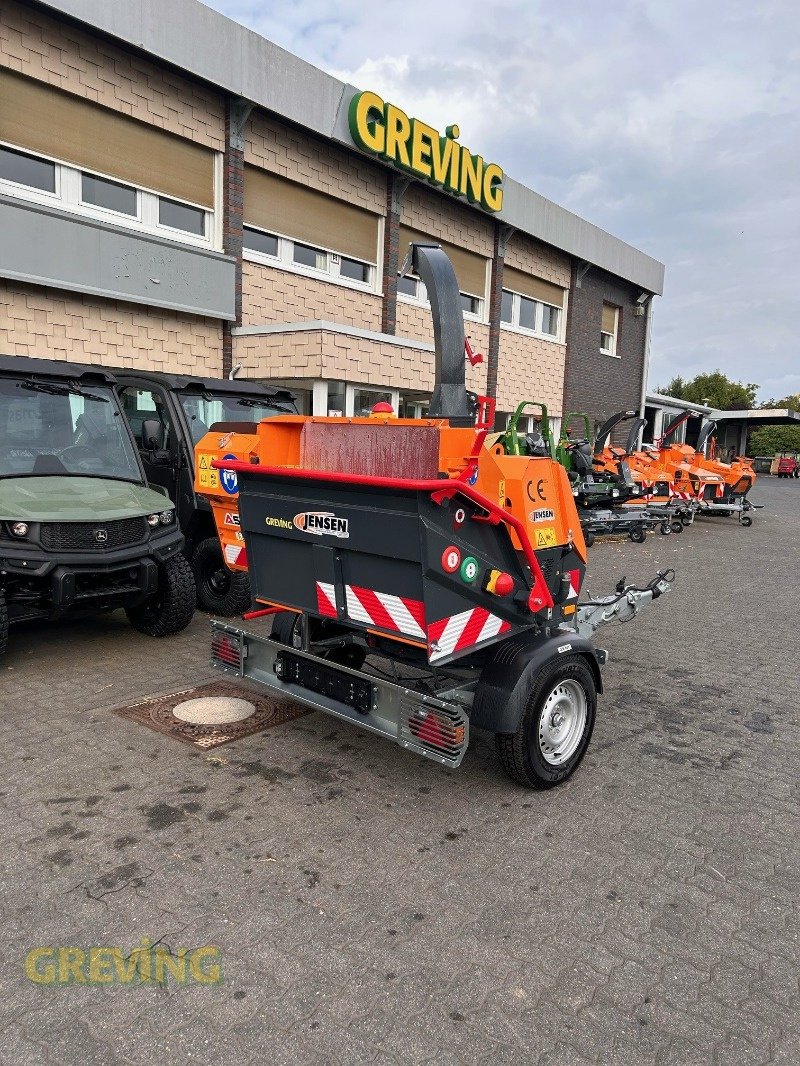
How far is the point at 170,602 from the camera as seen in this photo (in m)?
6.20

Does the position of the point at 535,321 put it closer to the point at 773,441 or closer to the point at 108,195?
the point at 108,195

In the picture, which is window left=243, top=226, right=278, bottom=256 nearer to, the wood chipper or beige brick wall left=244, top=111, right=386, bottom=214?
beige brick wall left=244, top=111, right=386, bottom=214

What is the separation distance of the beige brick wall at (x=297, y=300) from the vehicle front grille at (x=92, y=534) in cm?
780

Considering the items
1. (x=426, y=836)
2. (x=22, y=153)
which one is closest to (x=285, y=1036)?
(x=426, y=836)

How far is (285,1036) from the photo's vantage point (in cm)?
226

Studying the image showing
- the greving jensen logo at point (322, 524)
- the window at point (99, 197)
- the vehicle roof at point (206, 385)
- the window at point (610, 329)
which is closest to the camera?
the greving jensen logo at point (322, 524)

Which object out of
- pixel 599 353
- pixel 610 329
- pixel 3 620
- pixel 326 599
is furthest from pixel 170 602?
pixel 610 329

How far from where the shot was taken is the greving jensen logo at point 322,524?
11.9ft

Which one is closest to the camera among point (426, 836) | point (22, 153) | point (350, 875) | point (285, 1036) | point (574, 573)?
point (285, 1036)

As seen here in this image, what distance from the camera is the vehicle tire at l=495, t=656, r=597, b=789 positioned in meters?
3.72

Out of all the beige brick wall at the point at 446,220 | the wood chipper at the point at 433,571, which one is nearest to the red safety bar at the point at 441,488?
the wood chipper at the point at 433,571

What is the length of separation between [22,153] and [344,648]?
9018 mm

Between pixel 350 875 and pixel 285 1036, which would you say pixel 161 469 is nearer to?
pixel 350 875

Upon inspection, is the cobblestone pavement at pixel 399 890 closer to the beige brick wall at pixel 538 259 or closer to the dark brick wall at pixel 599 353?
the beige brick wall at pixel 538 259
